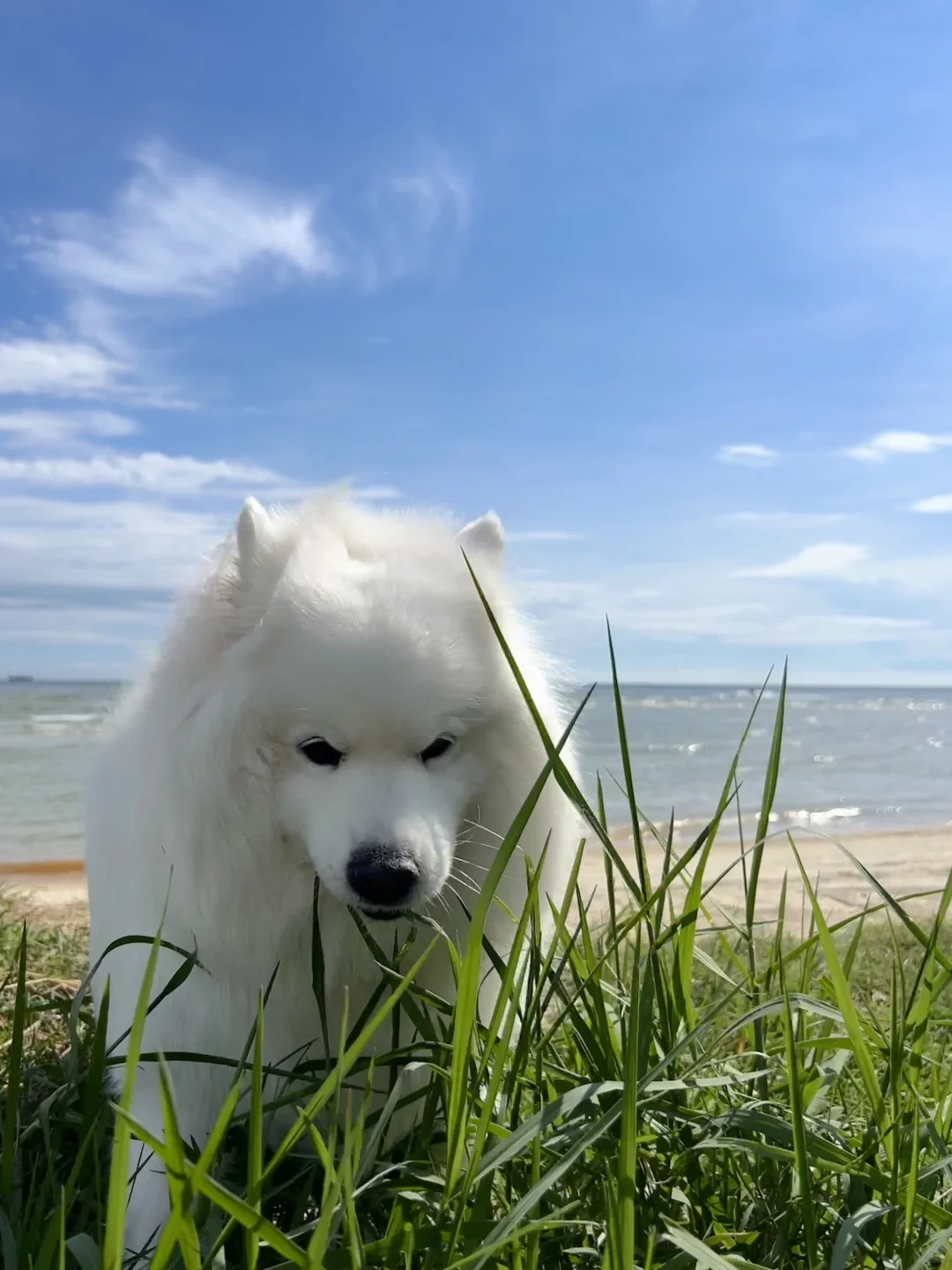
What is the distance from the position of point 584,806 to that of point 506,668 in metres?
0.71

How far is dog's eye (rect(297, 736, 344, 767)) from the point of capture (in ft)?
6.29

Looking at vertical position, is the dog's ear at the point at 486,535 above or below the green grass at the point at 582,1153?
above

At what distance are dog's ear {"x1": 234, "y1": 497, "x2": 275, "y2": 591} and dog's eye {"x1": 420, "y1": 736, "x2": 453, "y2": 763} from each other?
0.51 metres

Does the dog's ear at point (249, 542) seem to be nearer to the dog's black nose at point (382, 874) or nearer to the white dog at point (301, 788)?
the white dog at point (301, 788)

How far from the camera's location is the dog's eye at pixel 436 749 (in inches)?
77.4

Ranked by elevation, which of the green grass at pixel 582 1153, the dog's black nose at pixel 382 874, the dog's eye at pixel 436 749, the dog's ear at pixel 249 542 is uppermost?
the dog's ear at pixel 249 542

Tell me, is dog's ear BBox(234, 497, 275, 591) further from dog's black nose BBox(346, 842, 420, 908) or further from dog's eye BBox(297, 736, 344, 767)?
dog's black nose BBox(346, 842, 420, 908)

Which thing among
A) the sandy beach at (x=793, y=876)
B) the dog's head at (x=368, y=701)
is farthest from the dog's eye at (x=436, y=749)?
the sandy beach at (x=793, y=876)

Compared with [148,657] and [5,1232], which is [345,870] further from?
[148,657]

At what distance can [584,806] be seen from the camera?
4.40ft

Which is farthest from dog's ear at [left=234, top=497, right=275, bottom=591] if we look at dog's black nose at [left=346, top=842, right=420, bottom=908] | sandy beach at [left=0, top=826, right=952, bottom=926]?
sandy beach at [left=0, top=826, right=952, bottom=926]

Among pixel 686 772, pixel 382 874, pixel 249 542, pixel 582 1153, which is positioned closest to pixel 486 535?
pixel 249 542

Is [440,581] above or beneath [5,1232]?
above

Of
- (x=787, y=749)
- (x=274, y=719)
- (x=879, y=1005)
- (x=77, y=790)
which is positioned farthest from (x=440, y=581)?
(x=787, y=749)
